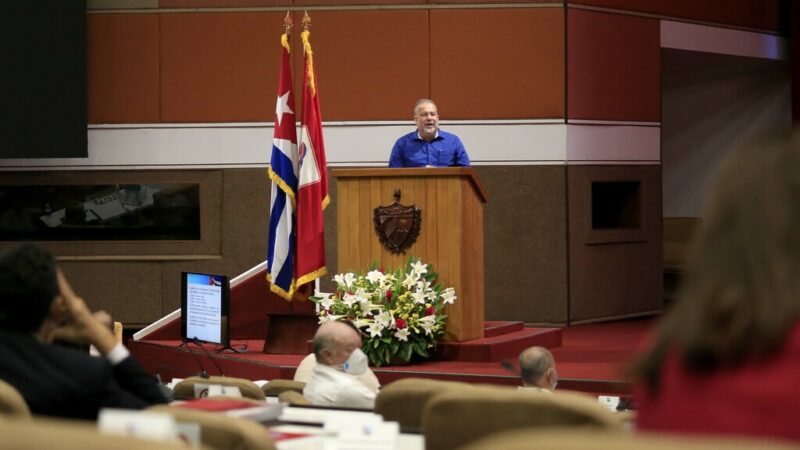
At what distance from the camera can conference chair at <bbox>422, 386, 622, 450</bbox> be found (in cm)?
249

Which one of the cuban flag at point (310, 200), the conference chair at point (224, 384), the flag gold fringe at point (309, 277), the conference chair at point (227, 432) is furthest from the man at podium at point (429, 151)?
the conference chair at point (227, 432)

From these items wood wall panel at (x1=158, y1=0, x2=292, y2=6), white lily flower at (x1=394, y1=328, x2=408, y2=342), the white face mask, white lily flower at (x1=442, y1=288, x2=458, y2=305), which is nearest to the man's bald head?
the white face mask

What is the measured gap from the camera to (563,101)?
34.6ft

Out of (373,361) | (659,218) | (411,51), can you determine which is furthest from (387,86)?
(373,361)

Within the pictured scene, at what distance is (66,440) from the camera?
159cm

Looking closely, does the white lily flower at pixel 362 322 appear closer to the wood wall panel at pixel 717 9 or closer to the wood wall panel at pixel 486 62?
the wood wall panel at pixel 486 62

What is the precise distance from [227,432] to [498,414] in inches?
22.0

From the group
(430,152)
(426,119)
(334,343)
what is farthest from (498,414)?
(430,152)

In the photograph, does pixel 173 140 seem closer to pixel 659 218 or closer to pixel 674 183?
pixel 659 218

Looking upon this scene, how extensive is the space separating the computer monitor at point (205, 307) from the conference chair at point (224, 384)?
11.4 ft

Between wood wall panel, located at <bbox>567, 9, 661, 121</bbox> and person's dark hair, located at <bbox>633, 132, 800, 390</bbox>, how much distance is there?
28.8 feet

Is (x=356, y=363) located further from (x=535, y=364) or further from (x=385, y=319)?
(x=385, y=319)

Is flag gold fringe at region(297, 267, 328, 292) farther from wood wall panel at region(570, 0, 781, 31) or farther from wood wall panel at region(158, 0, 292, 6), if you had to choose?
wood wall panel at region(570, 0, 781, 31)

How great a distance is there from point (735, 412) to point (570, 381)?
5.55 m
